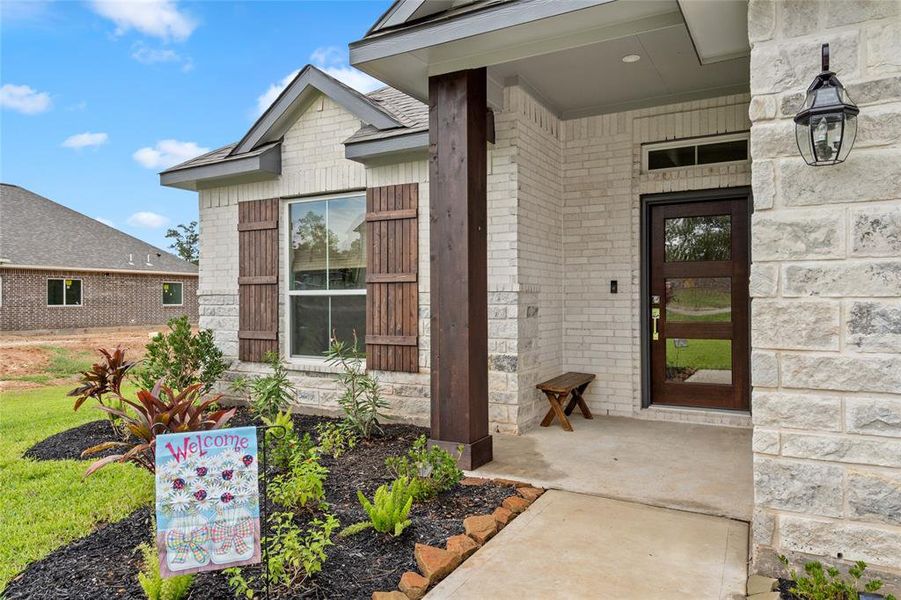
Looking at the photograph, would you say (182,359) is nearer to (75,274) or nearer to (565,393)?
(565,393)

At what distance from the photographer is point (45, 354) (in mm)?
12336

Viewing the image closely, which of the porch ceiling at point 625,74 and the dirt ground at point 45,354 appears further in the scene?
the dirt ground at point 45,354

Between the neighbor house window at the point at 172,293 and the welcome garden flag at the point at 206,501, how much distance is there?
21.5 meters

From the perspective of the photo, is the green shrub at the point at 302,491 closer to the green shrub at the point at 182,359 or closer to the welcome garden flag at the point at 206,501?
the welcome garden flag at the point at 206,501

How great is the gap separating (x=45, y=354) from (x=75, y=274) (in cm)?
747

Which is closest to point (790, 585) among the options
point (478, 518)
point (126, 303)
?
point (478, 518)

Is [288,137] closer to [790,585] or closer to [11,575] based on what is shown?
[11,575]

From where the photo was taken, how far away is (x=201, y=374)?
625 centimetres

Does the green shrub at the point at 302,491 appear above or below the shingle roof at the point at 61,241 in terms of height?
below

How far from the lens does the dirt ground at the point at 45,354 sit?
32.7ft

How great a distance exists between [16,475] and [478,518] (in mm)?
3535

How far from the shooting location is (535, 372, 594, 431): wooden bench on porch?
4926 mm

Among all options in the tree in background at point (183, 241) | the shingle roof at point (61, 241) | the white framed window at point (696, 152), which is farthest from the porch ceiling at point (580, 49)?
the tree in background at point (183, 241)

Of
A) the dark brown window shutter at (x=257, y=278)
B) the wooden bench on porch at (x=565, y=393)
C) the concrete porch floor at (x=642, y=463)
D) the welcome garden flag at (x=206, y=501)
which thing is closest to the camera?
the welcome garden flag at (x=206, y=501)
